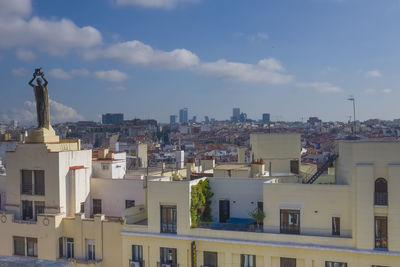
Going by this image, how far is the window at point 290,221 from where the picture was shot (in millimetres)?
20969

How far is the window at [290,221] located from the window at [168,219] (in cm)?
555

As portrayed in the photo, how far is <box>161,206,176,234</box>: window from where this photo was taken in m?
22.5

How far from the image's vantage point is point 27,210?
26.5 meters

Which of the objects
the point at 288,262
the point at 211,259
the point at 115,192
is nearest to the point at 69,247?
the point at 115,192

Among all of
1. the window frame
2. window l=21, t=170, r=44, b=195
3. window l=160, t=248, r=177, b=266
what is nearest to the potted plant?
the window frame

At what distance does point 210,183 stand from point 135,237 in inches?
195

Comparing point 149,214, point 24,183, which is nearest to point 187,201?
point 149,214

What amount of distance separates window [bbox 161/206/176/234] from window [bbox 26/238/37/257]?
8.30 m

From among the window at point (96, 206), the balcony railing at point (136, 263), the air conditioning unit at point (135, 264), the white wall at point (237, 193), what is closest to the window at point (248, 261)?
the white wall at point (237, 193)

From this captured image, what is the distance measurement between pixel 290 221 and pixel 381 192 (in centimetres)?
441

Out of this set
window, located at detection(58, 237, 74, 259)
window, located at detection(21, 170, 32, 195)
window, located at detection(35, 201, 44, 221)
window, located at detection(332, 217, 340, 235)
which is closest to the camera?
window, located at detection(332, 217, 340, 235)

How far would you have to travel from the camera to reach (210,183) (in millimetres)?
24094

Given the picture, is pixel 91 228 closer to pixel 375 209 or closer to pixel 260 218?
pixel 260 218

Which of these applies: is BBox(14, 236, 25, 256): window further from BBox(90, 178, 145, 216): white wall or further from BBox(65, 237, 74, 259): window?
BBox(90, 178, 145, 216): white wall
